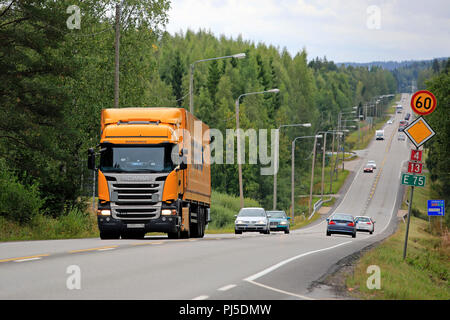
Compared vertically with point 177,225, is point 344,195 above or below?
below

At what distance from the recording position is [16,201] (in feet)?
88.3

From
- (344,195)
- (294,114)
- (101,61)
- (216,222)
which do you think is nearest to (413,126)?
(101,61)

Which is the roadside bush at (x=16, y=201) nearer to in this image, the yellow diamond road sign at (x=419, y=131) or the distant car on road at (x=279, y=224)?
Result: the yellow diamond road sign at (x=419, y=131)

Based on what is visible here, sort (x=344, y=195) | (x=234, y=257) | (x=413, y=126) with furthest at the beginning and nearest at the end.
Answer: (x=344, y=195) → (x=413, y=126) → (x=234, y=257)

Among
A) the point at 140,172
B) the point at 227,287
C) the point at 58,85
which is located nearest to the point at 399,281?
the point at 227,287

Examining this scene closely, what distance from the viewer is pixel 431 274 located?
2247cm

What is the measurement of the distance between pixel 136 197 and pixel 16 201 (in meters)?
5.50

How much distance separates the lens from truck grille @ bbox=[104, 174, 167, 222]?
77.7ft

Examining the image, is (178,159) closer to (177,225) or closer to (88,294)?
(177,225)

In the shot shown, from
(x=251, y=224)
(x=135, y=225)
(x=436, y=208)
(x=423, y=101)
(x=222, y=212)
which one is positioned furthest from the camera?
(x=222, y=212)

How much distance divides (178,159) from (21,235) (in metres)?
6.51

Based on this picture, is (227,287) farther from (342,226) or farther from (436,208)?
(436,208)

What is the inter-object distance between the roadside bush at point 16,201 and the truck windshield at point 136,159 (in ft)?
14.7

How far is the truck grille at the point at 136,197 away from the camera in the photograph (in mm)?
23672
